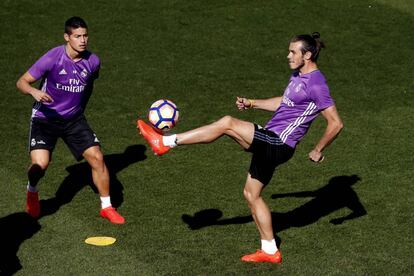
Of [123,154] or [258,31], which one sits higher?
[258,31]

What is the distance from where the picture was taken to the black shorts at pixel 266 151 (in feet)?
36.3

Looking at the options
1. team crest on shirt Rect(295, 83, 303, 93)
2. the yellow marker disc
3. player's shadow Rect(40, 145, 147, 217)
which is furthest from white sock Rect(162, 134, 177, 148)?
player's shadow Rect(40, 145, 147, 217)

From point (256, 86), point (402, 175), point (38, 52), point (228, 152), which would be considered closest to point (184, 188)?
point (228, 152)

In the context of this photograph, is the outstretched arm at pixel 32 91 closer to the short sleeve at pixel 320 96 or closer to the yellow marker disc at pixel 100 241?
the yellow marker disc at pixel 100 241

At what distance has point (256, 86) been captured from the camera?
18.5m

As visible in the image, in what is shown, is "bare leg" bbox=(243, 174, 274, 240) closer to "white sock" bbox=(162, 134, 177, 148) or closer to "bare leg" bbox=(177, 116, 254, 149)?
"bare leg" bbox=(177, 116, 254, 149)

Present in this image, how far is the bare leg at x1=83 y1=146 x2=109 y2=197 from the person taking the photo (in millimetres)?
12547

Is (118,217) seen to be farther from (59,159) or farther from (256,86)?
(256,86)

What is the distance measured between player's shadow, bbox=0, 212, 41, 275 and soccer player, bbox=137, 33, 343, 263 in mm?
2322

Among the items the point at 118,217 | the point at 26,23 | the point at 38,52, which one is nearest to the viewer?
the point at 118,217

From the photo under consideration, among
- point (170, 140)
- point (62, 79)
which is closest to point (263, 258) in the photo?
point (170, 140)

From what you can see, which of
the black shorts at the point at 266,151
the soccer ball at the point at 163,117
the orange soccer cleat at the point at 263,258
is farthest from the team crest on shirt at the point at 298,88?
the orange soccer cleat at the point at 263,258

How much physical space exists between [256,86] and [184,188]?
5.19 meters

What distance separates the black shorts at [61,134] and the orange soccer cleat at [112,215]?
88 cm
